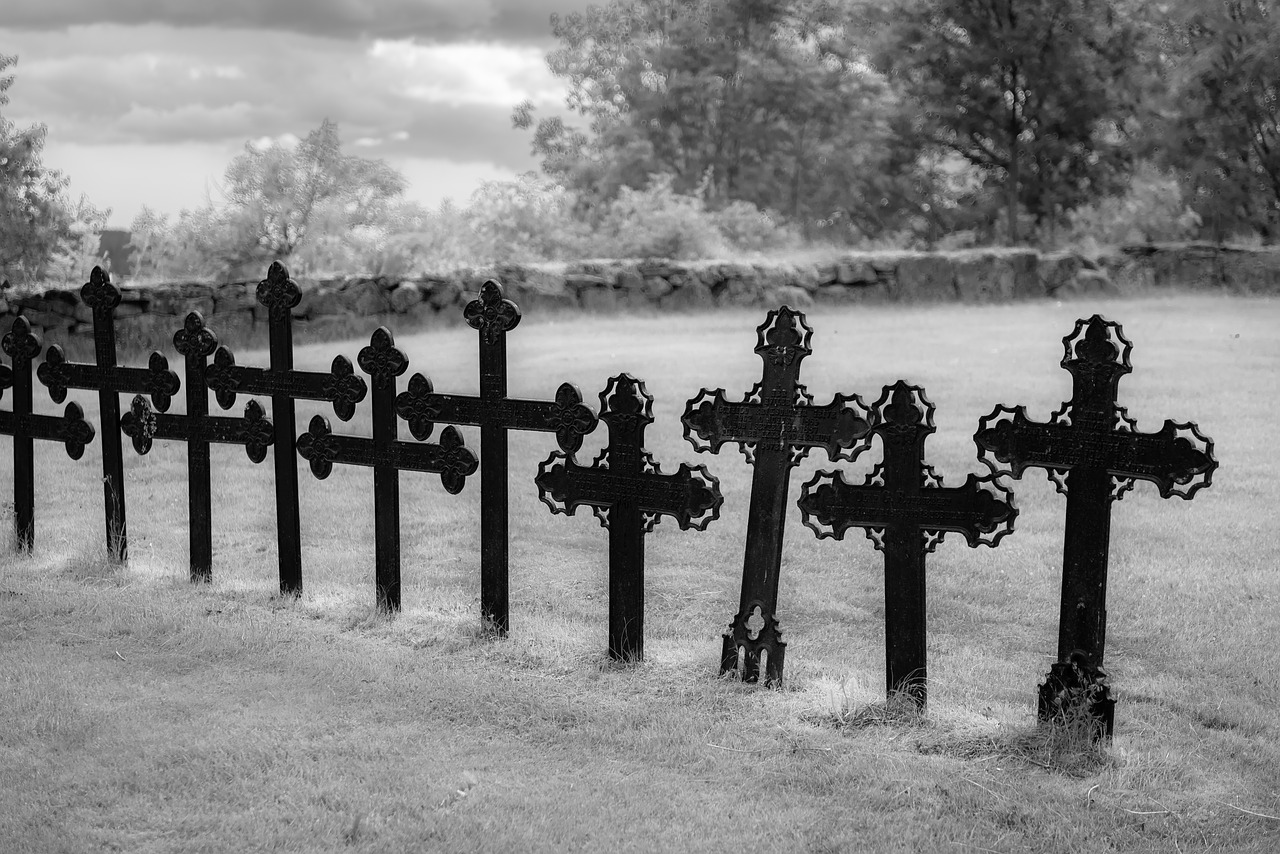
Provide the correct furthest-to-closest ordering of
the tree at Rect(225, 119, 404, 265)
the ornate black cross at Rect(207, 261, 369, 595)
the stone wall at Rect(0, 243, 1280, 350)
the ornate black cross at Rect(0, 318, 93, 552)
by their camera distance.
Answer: the tree at Rect(225, 119, 404, 265), the stone wall at Rect(0, 243, 1280, 350), the ornate black cross at Rect(0, 318, 93, 552), the ornate black cross at Rect(207, 261, 369, 595)

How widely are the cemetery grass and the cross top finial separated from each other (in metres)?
1.15

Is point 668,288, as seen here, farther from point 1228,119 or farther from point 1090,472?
point 1090,472

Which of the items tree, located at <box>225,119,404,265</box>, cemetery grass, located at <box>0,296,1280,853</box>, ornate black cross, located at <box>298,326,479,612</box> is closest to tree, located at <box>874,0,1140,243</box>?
tree, located at <box>225,119,404,265</box>

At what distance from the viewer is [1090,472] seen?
134 inches

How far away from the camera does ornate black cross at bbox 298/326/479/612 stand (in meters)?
4.36

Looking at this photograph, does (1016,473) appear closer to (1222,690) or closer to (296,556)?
(1222,690)

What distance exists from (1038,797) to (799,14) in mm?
28468

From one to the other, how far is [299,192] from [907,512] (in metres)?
20.3

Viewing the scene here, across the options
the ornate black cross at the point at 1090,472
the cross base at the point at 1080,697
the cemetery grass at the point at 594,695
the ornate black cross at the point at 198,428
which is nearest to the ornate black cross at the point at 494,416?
the cemetery grass at the point at 594,695

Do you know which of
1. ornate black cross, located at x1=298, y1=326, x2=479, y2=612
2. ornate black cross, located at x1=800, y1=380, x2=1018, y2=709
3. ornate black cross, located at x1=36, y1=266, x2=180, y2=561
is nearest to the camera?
ornate black cross, located at x1=800, y1=380, x2=1018, y2=709

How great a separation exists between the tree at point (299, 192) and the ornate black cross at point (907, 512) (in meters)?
17.5

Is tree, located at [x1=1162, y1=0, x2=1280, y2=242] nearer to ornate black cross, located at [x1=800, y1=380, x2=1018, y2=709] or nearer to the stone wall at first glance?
the stone wall

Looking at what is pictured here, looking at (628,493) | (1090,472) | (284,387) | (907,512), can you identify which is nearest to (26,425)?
(284,387)

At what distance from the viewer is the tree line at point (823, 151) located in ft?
67.7
